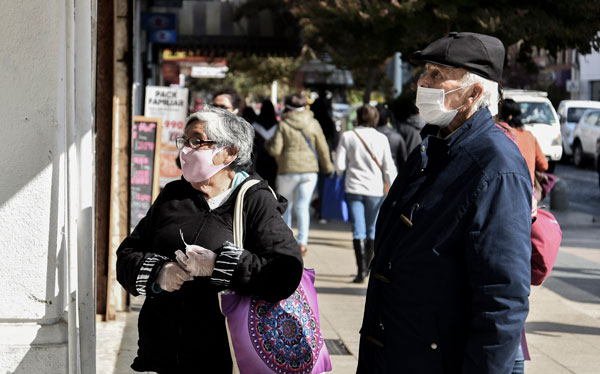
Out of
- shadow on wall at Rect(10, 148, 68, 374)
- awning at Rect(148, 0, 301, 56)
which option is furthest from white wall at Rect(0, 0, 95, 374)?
awning at Rect(148, 0, 301, 56)

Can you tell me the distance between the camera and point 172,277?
3.37 meters

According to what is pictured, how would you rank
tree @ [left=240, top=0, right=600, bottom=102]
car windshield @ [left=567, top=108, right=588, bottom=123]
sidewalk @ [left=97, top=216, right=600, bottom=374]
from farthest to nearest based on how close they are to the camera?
1. car windshield @ [left=567, top=108, right=588, bottom=123]
2. tree @ [left=240, top=0, right=600, bottom=102]
3. sidewalk @ [left=97, top=216, right=600, bottom=374]

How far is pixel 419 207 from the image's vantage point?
9.46 ft

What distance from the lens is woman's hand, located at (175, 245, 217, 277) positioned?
11.0ft

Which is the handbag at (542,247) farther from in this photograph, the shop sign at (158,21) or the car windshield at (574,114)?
the car windshield at (574,114)

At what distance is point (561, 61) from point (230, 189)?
58.4 meters

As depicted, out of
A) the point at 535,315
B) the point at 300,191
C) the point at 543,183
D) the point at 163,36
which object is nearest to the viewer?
the point at 543,183

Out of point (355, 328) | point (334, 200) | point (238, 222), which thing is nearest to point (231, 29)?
point (334, 200)

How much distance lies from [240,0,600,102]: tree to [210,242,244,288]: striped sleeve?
1123 cm

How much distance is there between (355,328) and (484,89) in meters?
4.72

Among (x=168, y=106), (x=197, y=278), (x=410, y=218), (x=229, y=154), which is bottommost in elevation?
(x=197, y=278)

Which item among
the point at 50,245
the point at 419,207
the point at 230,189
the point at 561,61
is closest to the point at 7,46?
the point at 50,245

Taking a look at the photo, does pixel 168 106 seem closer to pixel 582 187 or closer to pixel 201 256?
pixel 201 256

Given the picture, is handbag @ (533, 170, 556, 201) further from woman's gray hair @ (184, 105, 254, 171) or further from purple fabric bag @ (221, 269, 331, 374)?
purple fabric bag @ (221, 269, 331, 374)
